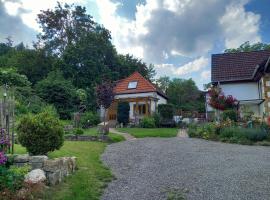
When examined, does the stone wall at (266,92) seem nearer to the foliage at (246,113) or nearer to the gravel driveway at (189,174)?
the foliage at (246,113)

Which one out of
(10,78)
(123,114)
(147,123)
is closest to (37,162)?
(10,78)

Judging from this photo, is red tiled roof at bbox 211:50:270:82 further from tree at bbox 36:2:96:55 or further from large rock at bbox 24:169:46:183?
tree at bbox 36:2:96:55

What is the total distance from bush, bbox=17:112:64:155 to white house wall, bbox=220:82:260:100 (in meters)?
18.6

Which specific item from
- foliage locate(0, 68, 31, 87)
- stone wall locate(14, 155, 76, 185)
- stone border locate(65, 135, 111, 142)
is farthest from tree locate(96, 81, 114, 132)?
stone wall locate(14, 155, 76, 185)

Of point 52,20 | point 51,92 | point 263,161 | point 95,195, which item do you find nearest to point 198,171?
point 263,161

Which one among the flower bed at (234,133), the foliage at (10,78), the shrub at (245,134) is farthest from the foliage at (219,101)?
the foliage at (10,78)

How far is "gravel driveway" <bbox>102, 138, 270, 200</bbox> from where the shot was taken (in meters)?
6.08

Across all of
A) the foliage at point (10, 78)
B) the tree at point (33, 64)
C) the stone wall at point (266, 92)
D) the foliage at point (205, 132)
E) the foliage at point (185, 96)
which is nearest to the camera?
the foliage at point (205, 132)

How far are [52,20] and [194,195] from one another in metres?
40.9

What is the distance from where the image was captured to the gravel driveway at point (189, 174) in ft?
19.9

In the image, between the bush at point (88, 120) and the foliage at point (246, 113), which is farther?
the bush at point (88, 120)

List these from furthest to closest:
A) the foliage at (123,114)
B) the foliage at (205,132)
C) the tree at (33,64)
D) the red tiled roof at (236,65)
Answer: the tree at (33,64)
the foliage at (123,114)
the red tiled roof at (236,65)
the foliage at (205,132)

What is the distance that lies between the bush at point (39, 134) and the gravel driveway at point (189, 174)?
204 centimetres

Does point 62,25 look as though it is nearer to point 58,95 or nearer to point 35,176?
point 58,95
